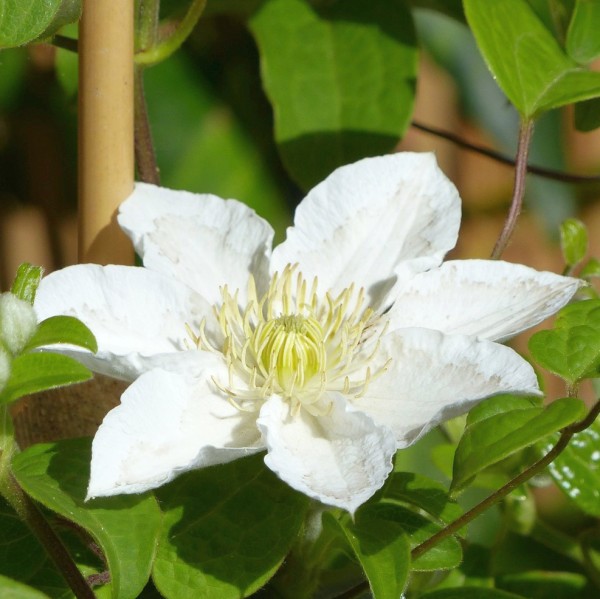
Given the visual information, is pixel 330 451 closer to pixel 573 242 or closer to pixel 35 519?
pixel 35 519

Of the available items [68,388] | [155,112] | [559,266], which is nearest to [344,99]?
[155,112]

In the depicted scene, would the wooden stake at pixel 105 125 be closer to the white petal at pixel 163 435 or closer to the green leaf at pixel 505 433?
the white petal at pixel 163 435

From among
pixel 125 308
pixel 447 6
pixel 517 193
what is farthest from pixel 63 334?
pixel 447 6

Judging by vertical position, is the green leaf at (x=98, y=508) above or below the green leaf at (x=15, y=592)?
below

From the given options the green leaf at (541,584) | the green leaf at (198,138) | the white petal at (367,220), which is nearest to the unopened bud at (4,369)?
the white petal at (367,220)

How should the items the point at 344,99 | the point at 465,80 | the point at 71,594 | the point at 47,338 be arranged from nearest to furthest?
the point at 47,338 < the point at 71,594 < the point at 344,99 < the point at 465,80

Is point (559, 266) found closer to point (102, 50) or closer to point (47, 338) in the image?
point (102, 50)

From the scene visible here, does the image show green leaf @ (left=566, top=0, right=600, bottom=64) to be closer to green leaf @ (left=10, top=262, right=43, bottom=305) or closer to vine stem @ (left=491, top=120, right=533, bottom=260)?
vine stem @ (left=491, top=120, right=533, bottom=260)
